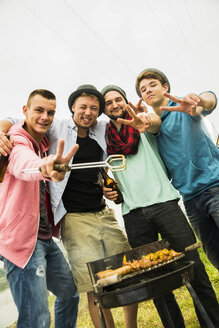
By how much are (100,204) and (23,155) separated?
4.43ft

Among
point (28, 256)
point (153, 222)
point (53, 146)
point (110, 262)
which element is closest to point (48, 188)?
point (53, 146)

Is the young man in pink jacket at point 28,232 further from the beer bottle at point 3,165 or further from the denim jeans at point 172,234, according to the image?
the denim jeans at point 172,234

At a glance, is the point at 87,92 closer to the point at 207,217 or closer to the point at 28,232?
the point at 28,232

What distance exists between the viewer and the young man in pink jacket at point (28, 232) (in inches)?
64.4

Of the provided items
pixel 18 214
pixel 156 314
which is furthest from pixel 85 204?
pixel 156 314

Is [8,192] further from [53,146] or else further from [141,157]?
[141,157]

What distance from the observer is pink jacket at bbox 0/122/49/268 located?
170 centimetres

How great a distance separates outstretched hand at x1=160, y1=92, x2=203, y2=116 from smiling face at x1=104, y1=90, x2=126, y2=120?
2.46 feet

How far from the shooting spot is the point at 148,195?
2.27 m

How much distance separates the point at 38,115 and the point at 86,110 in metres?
0.68

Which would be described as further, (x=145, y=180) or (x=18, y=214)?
(x=145, y=180)

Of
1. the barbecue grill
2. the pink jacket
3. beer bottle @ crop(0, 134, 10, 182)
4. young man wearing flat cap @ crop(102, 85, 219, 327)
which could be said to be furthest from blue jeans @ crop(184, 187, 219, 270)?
beer bottle @ crop(0, 134, 10, 182)

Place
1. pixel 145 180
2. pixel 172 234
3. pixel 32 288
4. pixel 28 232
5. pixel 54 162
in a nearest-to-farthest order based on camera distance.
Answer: pixel 54 162 < pixel 32 288 < pixel 28 232 < pixel 172 234 < pixel 145 180

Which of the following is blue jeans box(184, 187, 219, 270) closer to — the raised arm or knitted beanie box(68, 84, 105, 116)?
the raised arm
